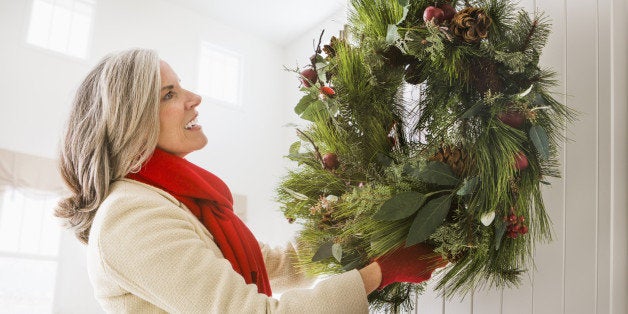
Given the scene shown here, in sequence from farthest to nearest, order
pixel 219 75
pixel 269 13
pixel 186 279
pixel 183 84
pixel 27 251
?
1. pixel 219 75
2. pixel 269 13
3. pixel 183 84
4. pixel 27 251
5. pixel 186 279

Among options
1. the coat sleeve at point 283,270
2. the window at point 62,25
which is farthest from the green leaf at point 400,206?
the window at point 62,25

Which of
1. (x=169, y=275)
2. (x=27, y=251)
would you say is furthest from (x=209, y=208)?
(x=27, y=251)

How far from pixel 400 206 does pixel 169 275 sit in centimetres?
37

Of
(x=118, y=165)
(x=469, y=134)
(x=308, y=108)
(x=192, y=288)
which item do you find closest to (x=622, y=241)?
(x=469, y=134)

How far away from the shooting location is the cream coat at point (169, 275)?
0.83 m

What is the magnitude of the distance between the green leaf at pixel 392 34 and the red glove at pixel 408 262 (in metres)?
0.32

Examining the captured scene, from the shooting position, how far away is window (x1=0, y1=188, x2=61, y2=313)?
4102 mm

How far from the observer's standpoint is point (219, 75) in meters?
5.83

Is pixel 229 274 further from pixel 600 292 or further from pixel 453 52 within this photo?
pixel 600 292

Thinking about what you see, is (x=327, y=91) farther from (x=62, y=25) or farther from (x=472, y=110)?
(x=62, y=25)

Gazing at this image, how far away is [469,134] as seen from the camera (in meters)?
0.79

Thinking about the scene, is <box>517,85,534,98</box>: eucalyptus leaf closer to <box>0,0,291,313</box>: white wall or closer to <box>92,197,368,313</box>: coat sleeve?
Result: <box>92,197,368,313</box>: coat sleeve

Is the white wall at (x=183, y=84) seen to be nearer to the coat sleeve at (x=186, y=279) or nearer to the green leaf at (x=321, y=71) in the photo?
the coat sleeve at (x=186, y=279)

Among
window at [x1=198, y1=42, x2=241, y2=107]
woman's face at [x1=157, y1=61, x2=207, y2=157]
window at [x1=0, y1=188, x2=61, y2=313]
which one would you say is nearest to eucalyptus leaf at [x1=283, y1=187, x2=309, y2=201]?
woman's face at [x1=157, y1=61, x2=207, y2=157]
